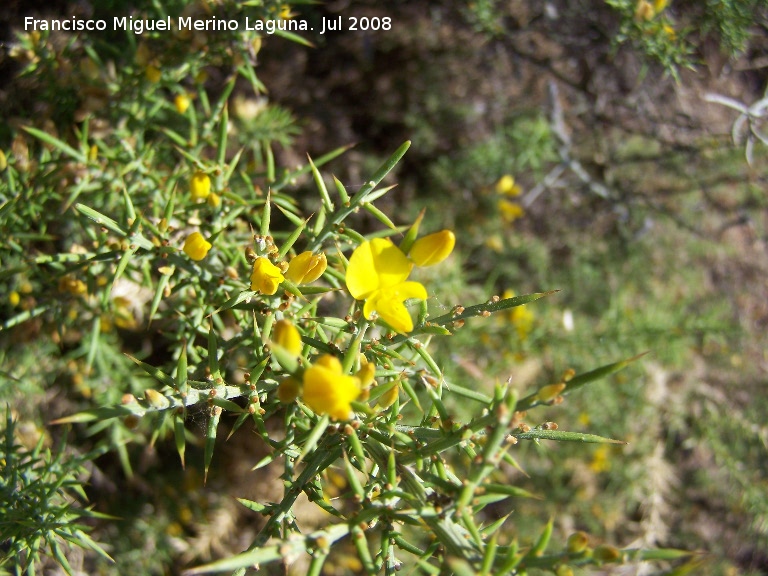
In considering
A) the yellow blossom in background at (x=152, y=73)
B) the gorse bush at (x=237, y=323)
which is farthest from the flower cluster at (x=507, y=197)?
the yellow blossom in background at (x=152, y=73)

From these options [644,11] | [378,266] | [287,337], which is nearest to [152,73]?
[378,266]

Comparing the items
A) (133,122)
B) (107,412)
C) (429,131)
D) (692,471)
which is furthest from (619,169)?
(107,412)

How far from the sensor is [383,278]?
919 mm

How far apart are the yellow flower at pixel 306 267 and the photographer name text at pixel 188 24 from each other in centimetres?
87

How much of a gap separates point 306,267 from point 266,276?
3.0 inches

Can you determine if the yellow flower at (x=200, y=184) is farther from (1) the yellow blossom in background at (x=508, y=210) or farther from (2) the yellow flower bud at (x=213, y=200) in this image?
(1) the yellow blossom in background at (x=508, y=210)

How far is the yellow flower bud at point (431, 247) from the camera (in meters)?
0.91

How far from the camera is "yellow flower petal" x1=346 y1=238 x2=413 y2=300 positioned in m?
0.91

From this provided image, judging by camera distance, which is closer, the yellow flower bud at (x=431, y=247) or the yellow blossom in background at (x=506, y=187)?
the yellow flower bud at (x=431, y=247)

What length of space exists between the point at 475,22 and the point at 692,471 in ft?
10.6

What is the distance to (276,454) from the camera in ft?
3.29

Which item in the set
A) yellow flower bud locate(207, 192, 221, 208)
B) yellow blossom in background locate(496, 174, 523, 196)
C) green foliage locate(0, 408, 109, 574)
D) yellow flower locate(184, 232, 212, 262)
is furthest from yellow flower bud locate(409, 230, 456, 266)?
yellow blossom in background locate(496, 174, 523, 196)

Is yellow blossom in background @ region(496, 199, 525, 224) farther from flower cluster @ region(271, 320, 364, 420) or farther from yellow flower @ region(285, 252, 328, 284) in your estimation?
flower cluster @ region(271, 320, 364, 420)

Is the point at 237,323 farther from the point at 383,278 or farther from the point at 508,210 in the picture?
the point at 508,210
